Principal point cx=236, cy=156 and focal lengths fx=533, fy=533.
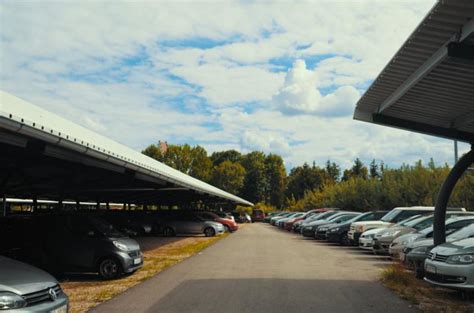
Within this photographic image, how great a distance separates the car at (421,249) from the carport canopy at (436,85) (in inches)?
13.2

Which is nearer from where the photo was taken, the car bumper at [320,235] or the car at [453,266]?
the car at [453,266]

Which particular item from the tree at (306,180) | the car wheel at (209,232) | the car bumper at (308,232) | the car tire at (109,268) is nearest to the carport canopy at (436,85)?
the car tire at (109,268)

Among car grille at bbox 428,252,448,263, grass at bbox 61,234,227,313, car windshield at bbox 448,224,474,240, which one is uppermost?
car windshield at bbox 448,224,474,240

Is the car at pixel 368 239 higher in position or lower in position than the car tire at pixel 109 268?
higher

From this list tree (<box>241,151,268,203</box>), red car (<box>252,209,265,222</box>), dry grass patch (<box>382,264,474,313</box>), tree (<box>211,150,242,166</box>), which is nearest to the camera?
dry grass patch (<box>382,264,474,313</box>)

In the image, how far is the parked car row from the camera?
9570 mm

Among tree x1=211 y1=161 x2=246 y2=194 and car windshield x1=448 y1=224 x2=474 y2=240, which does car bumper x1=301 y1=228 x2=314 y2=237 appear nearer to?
car windshield x1=448 y1=224 x2=474 y2=240

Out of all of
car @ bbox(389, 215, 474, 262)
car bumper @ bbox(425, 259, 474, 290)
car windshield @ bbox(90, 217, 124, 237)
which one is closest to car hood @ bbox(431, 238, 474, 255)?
car bumper @ bbox(425, 259, 474, 290)

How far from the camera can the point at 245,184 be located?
121125 mm

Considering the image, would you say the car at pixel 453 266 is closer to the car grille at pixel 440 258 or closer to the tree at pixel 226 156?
the car grille at pixel 440 258

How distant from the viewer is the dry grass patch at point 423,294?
9023 millimetres

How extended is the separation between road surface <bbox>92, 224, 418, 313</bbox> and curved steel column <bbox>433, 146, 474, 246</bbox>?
5.88 ft

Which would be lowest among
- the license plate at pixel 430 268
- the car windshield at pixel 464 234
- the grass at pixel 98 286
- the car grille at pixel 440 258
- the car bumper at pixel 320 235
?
the grass at pixel 98 286

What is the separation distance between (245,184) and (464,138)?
357 feet
